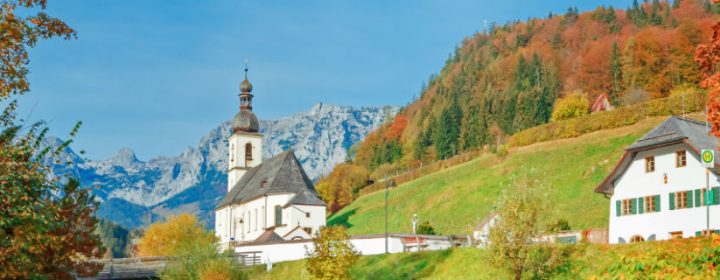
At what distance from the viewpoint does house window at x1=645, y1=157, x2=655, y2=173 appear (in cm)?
4362

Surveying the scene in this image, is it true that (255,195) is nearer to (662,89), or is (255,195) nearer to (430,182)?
(430,182)

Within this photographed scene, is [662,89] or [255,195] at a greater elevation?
[662,89]

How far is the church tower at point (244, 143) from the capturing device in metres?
105

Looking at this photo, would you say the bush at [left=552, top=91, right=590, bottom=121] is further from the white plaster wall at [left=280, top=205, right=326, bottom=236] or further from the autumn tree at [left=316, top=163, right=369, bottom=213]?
the white plaster wall at [left=280, top=205, right=326, bottom=236]

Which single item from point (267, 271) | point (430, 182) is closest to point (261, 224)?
point (430, 182)

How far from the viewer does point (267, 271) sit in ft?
177

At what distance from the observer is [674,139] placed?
41.8m

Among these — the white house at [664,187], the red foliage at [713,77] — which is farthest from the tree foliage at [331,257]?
the red foliage at [713,77]

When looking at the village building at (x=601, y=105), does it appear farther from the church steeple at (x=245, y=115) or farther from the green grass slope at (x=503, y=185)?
the church steeple at (x=245, y=115)

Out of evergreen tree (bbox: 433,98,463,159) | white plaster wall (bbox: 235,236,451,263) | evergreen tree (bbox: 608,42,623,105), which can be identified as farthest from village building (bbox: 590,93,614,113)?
white plaster wall (bbox: 235,236,451,263)

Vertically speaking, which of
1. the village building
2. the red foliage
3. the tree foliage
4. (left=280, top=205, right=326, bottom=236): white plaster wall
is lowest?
the tree foliage

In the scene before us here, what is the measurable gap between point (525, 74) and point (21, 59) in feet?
412

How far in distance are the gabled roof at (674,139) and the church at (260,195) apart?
90.0ft

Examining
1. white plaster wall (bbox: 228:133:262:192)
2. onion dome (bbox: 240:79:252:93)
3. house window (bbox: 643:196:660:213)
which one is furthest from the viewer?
onion dome (bbox: 240:79:252:93)
